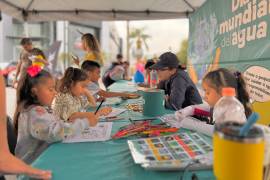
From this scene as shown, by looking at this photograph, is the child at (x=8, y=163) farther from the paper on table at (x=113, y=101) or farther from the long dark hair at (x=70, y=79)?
the paper on table at (x=113, y=101)

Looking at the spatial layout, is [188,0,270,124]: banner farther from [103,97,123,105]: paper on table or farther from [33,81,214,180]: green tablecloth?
[33,81,214,180]: green tablecloth

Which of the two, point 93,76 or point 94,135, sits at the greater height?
point 93,76

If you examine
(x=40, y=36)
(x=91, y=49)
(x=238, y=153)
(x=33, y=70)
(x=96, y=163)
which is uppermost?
(x=40, y=36)

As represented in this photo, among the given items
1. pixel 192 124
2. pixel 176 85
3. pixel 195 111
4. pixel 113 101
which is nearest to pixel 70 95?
pixel 113 101

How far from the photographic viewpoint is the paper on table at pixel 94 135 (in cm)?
97

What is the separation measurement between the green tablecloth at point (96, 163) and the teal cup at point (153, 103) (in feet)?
1.45

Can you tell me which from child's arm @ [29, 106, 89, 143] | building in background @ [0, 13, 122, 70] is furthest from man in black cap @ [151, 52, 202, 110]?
building in background @ [0, 13, 122, 70]

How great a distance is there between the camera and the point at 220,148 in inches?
20.2

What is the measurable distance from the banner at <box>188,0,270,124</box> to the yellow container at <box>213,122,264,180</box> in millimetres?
1255

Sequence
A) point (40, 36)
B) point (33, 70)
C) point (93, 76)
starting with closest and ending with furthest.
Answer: point (33, 70) → point (93, 76) → point (40, 36)

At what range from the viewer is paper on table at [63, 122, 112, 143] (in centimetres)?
97

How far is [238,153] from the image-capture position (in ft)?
1.60

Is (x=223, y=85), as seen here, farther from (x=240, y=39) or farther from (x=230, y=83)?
(x=240, y=39)

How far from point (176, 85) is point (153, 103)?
1.63 feet
